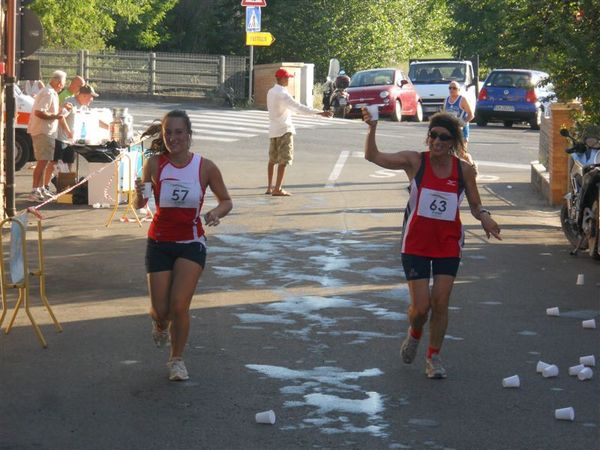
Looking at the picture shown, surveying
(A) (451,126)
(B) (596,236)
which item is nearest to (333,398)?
(A) (451,126)

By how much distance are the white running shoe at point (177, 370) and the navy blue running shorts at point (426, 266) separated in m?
1.58

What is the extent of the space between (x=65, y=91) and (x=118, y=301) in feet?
36.4

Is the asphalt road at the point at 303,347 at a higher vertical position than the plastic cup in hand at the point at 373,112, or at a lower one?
lower

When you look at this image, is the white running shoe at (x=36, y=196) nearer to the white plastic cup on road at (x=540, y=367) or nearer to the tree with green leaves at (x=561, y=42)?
the tree with green leaves at (x=561, y=42)

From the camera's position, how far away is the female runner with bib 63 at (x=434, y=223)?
28.3 ft

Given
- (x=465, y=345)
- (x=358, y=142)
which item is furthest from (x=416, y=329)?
(x=358, y=142)

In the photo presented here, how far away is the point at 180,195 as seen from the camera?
852 centimetres

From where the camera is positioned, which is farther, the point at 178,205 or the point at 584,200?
the point at 584,200

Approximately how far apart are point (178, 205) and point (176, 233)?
179mm

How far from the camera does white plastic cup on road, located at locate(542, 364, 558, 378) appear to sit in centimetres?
869

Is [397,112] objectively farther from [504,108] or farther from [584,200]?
[584,200]

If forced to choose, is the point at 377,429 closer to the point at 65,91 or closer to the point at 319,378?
the point at 319,378

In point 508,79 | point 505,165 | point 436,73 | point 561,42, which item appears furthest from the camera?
point 436,73

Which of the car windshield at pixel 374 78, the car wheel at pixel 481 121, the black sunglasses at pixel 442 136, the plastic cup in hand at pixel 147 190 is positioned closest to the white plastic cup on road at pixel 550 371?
the black sunglasses at pixel 442 136
